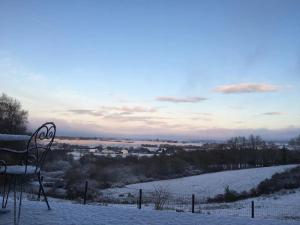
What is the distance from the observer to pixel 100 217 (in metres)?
4.52

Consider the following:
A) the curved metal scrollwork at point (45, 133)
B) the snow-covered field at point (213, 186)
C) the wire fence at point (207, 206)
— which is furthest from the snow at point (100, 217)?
the snow-covered field at point (213, 186)

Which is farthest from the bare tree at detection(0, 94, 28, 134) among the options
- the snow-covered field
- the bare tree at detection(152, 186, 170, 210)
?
the bare tree at detection(152, 186, 170, 210)

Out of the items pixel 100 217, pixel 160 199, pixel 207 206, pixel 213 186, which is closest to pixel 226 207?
pixel 207 206

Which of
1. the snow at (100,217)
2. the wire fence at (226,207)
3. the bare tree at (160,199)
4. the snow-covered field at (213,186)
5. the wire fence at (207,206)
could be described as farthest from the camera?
the snow-covered field at (213,186)

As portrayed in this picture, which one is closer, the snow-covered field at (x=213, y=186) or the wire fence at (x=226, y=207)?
the wire fence at (x=226, y=207)

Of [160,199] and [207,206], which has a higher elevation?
[160,199]

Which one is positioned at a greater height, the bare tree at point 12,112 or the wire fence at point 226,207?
the bare tree at point 12,112

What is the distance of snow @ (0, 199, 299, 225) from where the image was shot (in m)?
4.17

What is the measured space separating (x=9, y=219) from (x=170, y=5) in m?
8.73

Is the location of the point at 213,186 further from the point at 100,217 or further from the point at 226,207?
the point at 100,217

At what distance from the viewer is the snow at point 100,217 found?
417 centimetres

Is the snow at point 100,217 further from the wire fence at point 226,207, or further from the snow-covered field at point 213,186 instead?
the snow-covered field at point 213,186

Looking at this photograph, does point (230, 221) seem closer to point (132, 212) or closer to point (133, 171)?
point (132, 212)

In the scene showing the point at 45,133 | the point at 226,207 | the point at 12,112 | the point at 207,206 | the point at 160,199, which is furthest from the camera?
the point at 12,112
